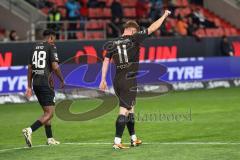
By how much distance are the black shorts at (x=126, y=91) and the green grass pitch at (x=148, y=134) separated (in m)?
0.84

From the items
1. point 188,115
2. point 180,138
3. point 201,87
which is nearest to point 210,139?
point 180,138

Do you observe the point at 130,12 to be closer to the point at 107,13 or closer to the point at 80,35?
the point at 107,13

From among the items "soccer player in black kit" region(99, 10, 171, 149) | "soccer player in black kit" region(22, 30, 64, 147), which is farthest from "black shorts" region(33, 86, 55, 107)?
"soccer player in black kit" region(99, 10, 171, 149)

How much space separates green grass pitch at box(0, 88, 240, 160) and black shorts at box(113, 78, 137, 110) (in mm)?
837

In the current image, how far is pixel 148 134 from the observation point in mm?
15359

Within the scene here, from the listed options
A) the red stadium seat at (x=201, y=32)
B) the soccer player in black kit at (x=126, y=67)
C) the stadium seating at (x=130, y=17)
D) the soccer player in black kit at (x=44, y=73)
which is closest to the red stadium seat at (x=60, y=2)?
the stadium seating at (x=130, y=17)

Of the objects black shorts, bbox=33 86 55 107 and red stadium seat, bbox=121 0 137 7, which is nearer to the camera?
black shorts, bbox=33 86 55 107

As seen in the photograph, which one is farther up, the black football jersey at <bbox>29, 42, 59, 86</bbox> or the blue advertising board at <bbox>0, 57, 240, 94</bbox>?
the black football jersey at <bbox>29, 42, 59, 86</bbox>

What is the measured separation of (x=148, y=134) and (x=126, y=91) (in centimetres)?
275

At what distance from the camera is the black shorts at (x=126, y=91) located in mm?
12773

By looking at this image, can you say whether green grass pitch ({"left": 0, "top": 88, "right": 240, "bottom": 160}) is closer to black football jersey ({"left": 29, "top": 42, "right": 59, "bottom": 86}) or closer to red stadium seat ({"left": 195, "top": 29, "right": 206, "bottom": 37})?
black football jersey ({"left": 29, "top": 42, "right": 59, "bottom": 86})

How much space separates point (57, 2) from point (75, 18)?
5.86 ft

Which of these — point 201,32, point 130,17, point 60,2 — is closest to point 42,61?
Result: point 60,2

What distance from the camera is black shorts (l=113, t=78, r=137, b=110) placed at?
12773mm
